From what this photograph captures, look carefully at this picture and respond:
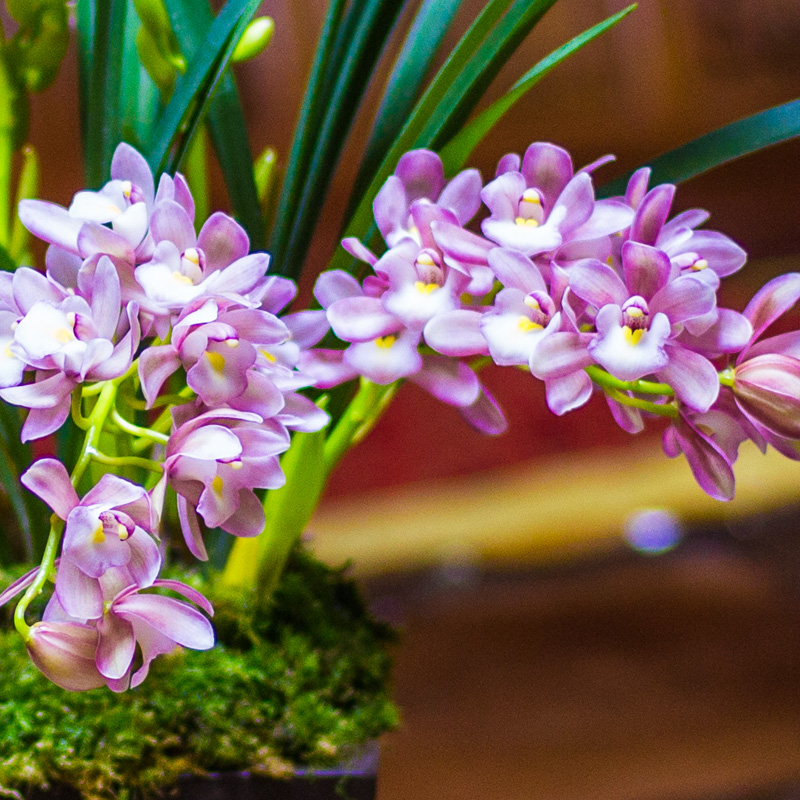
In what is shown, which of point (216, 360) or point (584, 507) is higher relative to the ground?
point (216, 360)

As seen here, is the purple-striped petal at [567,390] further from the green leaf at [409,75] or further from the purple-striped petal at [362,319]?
the green leaf at [409,75]

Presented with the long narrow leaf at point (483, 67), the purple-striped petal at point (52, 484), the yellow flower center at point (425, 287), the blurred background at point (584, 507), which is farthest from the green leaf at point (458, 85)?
the blurred background at point (584, 507)

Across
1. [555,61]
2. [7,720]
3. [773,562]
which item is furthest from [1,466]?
[773,562]

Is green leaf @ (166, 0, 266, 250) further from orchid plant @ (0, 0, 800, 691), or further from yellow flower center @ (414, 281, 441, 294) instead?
yellow flower center @ (414, 281, 441, 294)

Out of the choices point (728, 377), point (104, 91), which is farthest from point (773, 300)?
point (104, 91)

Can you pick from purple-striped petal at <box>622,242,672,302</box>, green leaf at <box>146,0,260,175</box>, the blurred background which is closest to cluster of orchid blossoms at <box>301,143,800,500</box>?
purple-striped petal at <box>622,242,672,302</box>

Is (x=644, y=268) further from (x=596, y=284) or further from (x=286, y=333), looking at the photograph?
(x=286, y=333)
